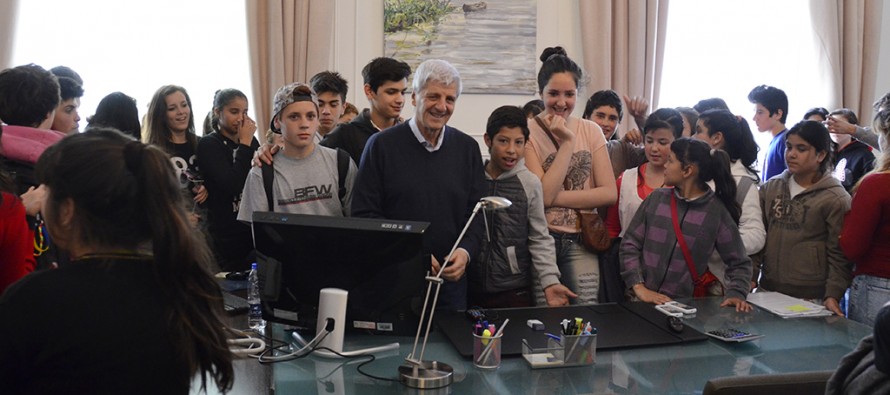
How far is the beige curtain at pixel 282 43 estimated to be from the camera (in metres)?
5.80

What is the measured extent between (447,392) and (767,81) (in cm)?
619

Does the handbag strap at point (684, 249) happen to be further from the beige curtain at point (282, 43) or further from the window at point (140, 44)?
the window at point (140, 44)

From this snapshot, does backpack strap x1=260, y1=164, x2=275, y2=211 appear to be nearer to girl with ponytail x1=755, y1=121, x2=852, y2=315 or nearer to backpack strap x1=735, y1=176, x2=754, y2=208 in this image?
backpack strap x1=735, y1=176, x2=754, y2=208

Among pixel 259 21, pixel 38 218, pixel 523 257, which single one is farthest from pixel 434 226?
pixel 259 21

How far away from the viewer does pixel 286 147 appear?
9.11 ft

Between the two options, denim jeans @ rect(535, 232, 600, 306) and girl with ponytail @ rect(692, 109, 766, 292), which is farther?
girl with ponytail @ rect(692, 109, 766, 292)

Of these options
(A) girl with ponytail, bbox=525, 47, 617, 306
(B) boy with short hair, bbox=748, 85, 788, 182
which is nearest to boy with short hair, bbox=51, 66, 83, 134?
Answer: (A) girl with ponytail, bbox=525, 47, 617, 306

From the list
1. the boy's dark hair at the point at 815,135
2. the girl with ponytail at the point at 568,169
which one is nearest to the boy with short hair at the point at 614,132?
the girl with ponytail at the point at 568,169

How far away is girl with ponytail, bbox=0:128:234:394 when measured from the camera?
1284mm

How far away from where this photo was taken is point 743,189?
3.26 meters

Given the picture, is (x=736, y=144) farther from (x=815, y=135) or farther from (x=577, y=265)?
(x=577, y=265)

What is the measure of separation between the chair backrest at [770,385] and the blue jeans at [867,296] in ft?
5.36

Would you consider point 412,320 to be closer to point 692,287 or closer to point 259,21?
point 692,287

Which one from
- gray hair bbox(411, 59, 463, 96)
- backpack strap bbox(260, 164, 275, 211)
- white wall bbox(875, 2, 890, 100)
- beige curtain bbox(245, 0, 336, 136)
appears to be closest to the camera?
gray hair bbox(411, 59, 463, 96)
